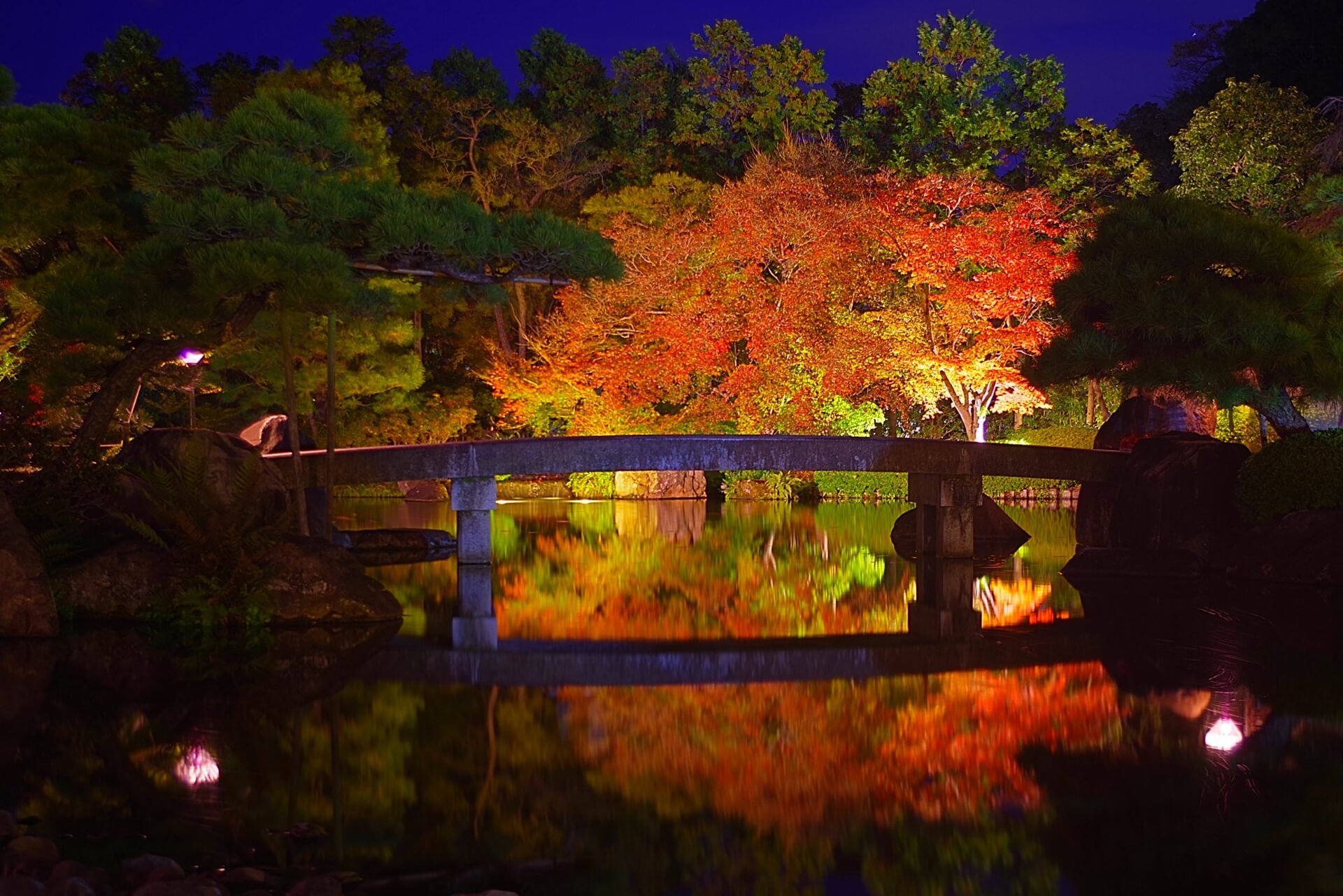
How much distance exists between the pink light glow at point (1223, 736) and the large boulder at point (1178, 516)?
288 inches

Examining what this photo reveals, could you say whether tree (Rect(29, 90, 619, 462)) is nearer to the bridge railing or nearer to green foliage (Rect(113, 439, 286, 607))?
green foliage (Rect(113, 439, 286, 607))

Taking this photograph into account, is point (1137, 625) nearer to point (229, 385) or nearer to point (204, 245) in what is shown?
point (204, 245)

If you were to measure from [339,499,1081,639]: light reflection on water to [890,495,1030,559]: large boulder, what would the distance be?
25cm

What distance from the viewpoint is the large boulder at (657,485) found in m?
28.6

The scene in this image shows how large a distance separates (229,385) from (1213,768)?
801 inches

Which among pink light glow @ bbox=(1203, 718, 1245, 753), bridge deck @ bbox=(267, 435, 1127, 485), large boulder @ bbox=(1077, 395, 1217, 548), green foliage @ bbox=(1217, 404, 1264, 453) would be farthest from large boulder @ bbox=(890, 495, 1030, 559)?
pink light glow @ bbox=(1203, 718, 1245, 753)

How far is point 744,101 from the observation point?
30.9 metres

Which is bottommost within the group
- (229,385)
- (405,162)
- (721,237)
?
(229,385)

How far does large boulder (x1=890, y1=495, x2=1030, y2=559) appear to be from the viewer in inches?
687

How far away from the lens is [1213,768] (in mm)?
6301

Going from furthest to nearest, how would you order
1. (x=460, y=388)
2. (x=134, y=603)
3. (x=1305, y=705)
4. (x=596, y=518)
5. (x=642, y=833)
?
1. (x=460, y=388)
2. (x=596, y=518)
3. (x=134, y=603)
4. (x=1305, y=705)
5. (x=642, y=833)

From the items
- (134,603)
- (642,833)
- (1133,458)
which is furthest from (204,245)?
(1133,458)

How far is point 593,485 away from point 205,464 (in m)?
19.0

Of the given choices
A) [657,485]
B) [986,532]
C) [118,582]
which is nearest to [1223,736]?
[118,582]
